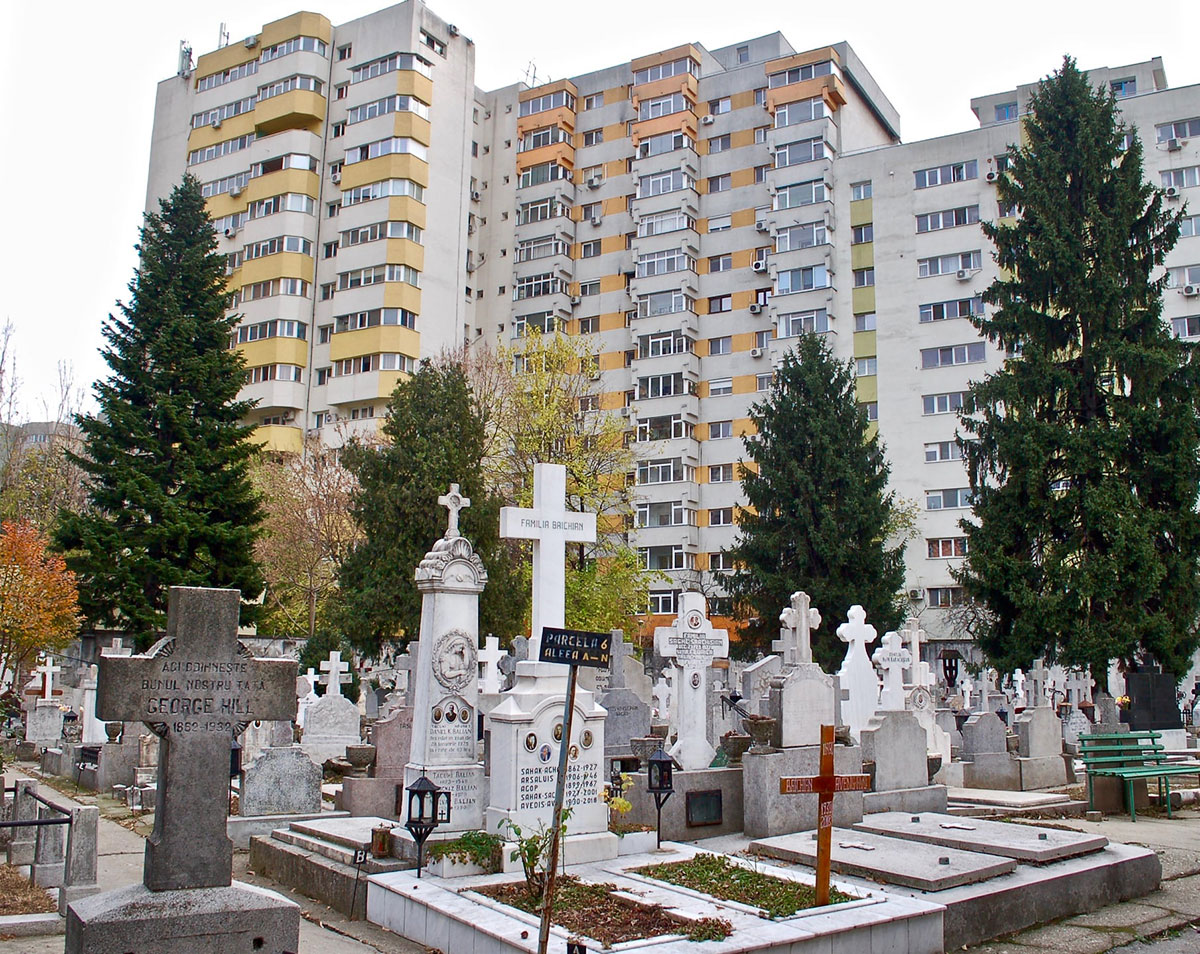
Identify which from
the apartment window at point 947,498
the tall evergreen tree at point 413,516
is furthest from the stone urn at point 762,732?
the apartment window at point 947,498

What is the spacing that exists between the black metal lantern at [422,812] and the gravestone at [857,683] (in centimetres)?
1001

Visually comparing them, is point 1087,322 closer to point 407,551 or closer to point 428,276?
point 407,551

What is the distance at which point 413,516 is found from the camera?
27453 mm

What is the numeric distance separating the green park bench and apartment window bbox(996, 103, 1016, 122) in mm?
42397

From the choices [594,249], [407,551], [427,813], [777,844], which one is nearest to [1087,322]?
[407,551]

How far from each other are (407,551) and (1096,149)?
2087 centimetres

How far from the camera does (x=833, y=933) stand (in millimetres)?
6418

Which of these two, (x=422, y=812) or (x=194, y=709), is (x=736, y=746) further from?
(x=194, y=709)

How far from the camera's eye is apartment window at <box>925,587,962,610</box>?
39.4 meters

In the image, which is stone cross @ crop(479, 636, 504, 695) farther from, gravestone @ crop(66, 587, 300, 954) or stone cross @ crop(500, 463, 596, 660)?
gravestone @ crop(66, 587, 300, 954)

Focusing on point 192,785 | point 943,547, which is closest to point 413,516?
point 192,785

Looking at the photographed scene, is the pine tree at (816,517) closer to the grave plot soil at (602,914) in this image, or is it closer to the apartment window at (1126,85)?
the grave plot soil at (602,914)

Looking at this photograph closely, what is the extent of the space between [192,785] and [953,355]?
1566 inches

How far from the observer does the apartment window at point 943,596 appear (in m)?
39.4
